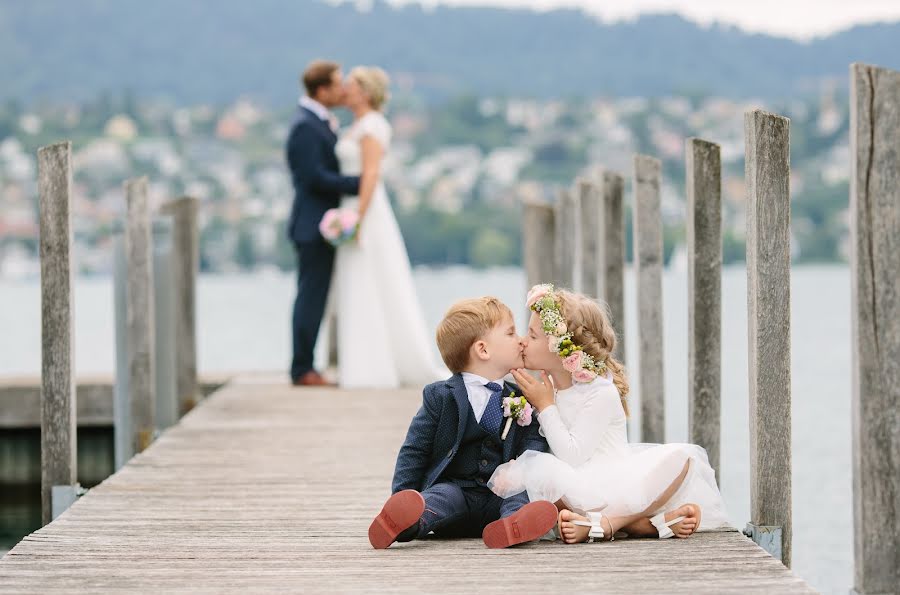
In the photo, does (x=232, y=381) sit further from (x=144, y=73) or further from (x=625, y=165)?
(x=144, y=73)

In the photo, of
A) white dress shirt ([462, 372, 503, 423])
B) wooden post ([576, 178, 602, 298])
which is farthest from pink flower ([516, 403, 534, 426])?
wooden post ([576, 178, 602, 298])

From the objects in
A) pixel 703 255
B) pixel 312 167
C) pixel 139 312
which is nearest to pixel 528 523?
pixel 703 255

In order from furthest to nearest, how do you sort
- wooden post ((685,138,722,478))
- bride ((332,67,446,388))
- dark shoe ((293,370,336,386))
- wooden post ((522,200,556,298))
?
wooden post ((522,200,556,298)) → dark shoe ((293,370,336,386)) → bride ((332,67,446,388)) → wooden post ((685,138,722,478))

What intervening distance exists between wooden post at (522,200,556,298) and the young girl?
21.3 ft

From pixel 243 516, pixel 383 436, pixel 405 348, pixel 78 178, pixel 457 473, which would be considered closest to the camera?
pixel 457 473

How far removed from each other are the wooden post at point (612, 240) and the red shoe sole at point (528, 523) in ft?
10.9

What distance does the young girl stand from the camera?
167 inches

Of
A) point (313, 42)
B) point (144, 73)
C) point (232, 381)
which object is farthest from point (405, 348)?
point (313, 42)

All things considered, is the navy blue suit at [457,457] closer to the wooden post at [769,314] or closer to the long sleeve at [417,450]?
the long sleeve at [417,450]

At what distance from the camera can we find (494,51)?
77.2 meters

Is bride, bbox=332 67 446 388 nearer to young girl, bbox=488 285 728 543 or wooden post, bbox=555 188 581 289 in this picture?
wooden post, bbox=555 188 581 289

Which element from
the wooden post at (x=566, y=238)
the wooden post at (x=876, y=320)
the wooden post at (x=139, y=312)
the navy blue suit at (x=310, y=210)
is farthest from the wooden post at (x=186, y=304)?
the wooden post at (x=876, y=320)

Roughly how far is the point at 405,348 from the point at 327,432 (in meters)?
2.47

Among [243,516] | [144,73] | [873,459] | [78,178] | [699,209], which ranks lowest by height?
[243,516]
